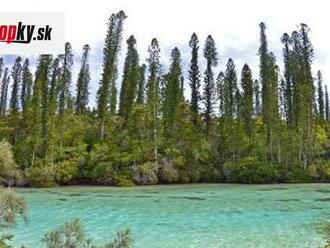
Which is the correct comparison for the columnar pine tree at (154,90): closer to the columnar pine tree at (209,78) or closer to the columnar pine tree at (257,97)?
the columnar pine tree at (209,78)

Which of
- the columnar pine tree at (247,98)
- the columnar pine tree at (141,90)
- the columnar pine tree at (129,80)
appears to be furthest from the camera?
the columnar pine tree at (141,90)

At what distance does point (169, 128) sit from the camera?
49094mm

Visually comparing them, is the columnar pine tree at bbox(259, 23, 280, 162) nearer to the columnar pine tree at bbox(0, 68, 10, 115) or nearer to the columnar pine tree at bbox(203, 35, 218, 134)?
the columnar pine tree at bbox(203, 35, 218, 134)


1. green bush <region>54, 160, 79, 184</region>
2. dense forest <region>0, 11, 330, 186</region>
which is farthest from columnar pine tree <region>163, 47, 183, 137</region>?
green bush <region>54, 160, 79, 184</region>

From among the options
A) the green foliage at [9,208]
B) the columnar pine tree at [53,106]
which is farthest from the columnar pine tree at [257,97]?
the green foliage at [9,208]

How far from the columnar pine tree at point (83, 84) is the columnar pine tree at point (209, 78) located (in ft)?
63.4

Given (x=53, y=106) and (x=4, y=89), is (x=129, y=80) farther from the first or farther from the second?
(x=4, y=89)

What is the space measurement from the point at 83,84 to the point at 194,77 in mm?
18611

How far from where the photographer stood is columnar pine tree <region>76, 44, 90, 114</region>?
63.3m

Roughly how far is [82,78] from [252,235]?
53413mm

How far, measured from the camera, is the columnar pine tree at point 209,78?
52469 mm

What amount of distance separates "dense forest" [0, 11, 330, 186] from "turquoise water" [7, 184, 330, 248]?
1425 cm

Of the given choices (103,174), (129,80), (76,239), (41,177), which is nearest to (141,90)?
(129,80)

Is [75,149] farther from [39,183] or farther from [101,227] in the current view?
[101,227]
